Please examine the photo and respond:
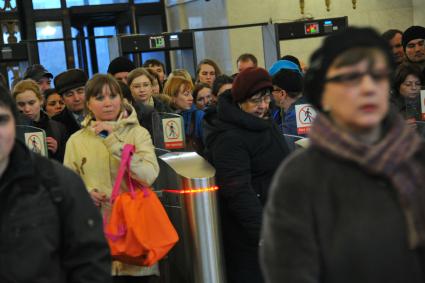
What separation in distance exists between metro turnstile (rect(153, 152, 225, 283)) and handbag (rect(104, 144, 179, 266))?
491 mm

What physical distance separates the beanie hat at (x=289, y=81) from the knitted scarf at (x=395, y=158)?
12.8ft

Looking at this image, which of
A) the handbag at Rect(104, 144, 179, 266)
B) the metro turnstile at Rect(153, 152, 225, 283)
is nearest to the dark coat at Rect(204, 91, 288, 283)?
the metro turnstile at Rect(153, 152, 225, 283)

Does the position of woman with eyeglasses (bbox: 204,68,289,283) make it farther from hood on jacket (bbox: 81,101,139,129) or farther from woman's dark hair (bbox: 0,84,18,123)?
woman's dark hair (bbox: 0,84,18,123)

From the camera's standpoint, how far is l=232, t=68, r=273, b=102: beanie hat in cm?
462

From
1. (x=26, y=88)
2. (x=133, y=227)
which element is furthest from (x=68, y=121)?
(x=133, y=227)

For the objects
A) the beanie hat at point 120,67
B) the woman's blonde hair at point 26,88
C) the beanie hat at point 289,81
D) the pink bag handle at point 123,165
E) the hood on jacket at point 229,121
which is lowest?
the pink bag handle at point 123,165

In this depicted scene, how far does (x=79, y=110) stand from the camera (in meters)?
6.37

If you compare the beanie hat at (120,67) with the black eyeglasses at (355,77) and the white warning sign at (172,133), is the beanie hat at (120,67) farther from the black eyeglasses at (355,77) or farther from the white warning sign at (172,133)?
the black eyeglasses at (355,77)

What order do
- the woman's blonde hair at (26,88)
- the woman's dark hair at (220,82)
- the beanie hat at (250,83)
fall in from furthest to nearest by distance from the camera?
the woman's dark hair at (220,82) → the woman's blonde hair at (26,88) → the beanie hat at (250,83)

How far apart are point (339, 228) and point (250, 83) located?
2.50m

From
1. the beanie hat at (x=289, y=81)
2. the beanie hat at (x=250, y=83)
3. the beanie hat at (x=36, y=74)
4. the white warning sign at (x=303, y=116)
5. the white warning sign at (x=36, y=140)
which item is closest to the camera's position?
the beanie hat at (x=250, y=83)

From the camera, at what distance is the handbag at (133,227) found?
448 cm

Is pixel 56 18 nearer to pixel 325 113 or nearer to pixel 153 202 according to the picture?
pixel 153 202

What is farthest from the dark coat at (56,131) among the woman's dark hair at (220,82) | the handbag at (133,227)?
the handbag at (133,227)
